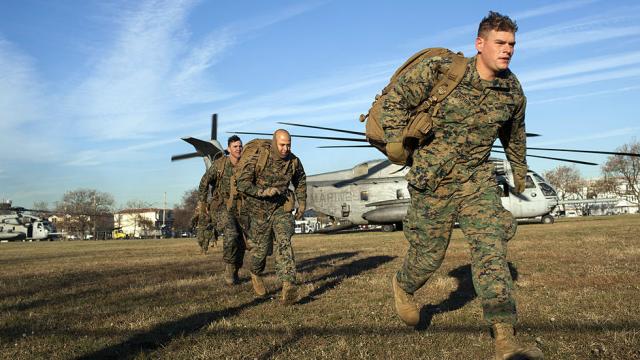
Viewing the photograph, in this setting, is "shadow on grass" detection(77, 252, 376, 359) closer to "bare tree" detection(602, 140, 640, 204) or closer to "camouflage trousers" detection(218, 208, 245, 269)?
"camouflage trousers" detection(218, 208, 245, 269)

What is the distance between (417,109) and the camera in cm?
413

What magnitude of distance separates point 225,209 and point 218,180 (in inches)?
30.7

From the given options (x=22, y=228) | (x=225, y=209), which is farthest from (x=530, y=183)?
(x=22, y=228)

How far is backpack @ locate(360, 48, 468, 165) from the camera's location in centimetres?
395

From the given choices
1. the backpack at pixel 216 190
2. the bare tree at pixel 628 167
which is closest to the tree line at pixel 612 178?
the bare tree at pixel 628 167

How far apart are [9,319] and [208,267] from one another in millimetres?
5881

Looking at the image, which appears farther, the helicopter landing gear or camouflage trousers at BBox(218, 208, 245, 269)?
the helicopter landing gear

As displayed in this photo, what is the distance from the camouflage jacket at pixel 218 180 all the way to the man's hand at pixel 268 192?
7.63ft

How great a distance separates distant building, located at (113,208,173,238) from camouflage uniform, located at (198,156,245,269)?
9171cm

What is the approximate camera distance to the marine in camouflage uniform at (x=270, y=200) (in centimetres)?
678

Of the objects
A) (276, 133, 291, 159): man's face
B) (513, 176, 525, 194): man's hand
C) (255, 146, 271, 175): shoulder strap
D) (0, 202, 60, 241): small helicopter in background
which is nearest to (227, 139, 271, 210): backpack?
(255, 146, 271, 175): shoulder strap

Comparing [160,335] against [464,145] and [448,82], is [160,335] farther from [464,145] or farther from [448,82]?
[448,82]

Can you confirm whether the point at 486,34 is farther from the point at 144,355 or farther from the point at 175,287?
the point at 175,287

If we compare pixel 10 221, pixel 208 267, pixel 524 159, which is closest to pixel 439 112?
pixel 524 159
